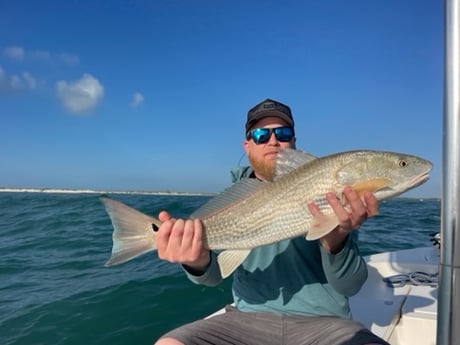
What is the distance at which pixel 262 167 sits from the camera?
377cm

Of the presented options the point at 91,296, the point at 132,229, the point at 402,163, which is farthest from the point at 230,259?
the point at 91,296

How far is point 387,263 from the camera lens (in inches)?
Answer: 250

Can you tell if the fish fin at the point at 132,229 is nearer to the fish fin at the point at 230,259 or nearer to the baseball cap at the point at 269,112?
the fish fin at the point at 230,259

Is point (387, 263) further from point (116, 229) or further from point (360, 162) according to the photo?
point (116, 229)

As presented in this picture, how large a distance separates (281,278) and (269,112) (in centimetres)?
160

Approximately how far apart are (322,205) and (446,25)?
1426 mm

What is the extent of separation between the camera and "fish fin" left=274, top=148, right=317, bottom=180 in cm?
292

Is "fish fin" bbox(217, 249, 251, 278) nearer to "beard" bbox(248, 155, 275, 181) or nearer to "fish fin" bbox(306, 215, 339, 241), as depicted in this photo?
"fish fin" bbox(306, 215, 339, 241)

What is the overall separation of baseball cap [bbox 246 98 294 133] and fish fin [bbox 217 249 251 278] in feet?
4.67

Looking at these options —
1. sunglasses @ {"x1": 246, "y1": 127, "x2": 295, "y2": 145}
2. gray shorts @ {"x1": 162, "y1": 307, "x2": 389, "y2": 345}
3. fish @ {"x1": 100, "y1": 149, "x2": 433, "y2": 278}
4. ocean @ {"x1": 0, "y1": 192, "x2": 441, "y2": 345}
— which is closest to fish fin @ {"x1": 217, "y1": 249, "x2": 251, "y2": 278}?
fish @ {"x1": 100, "y1": 149, "x2": 433, "y2": 278}

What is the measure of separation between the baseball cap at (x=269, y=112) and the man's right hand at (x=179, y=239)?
4.49 feet

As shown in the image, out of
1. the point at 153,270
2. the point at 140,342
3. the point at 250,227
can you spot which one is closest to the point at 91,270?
the point at 153,270

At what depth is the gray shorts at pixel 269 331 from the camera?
2.74 m

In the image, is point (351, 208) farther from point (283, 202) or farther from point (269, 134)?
point (269, 134)
